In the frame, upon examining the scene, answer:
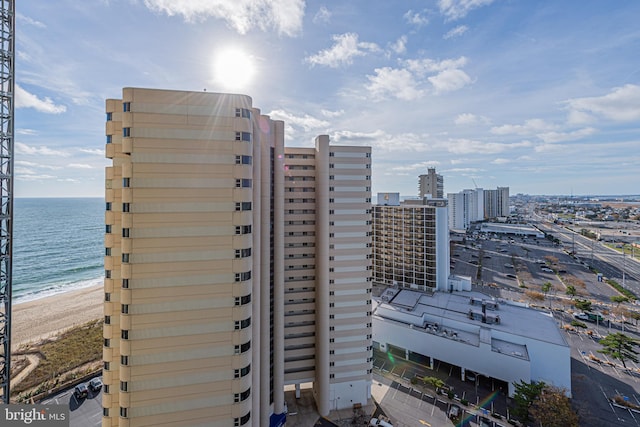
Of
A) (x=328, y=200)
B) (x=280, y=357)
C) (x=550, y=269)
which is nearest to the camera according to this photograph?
(x=280, y=357)

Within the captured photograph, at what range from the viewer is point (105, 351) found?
17391 mm

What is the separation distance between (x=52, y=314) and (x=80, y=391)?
41.6 meters

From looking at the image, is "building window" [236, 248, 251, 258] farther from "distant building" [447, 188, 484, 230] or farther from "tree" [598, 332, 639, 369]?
"distant building" [447, 188, 484, 230]

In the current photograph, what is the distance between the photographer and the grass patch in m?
34.2

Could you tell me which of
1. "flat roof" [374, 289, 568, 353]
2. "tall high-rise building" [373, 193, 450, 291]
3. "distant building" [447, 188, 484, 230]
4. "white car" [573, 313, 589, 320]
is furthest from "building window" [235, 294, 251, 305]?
"distant building" [447, 188, 484, 230]

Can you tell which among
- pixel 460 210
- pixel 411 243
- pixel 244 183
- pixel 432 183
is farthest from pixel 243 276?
pixel 460 210

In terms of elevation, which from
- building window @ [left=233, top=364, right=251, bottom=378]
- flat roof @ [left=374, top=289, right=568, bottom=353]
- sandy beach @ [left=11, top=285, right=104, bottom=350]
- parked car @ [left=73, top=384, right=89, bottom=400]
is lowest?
sandy beach @ [left=11, top=285, right=104, bottom=350]

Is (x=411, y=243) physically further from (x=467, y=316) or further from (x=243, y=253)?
(x=243, y=253)

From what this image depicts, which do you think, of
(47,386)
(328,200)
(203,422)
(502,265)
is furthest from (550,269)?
(47,386)

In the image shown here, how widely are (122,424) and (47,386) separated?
2760cm

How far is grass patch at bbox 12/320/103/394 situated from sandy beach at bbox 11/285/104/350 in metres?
5.24

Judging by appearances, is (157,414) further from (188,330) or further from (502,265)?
(502,265)

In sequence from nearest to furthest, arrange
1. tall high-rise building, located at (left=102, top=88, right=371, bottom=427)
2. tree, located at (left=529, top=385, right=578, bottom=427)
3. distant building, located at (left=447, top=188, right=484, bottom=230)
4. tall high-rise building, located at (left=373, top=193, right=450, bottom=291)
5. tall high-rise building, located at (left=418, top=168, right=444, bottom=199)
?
tall high-rise building, located at (left=102, top=88, right=371, bottom=427) < tree, located at (left=529, top=385, right=578, bottom=427) < tall high-rise building, located at (left=373, top=193, right=450, bottom=291) < tall high-rise building, located at (left=418, top=168, right=444, bottom=199) < distant building, located at (left=447, top=188, right=484, bottom=230)

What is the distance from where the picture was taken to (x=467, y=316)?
131 feet
